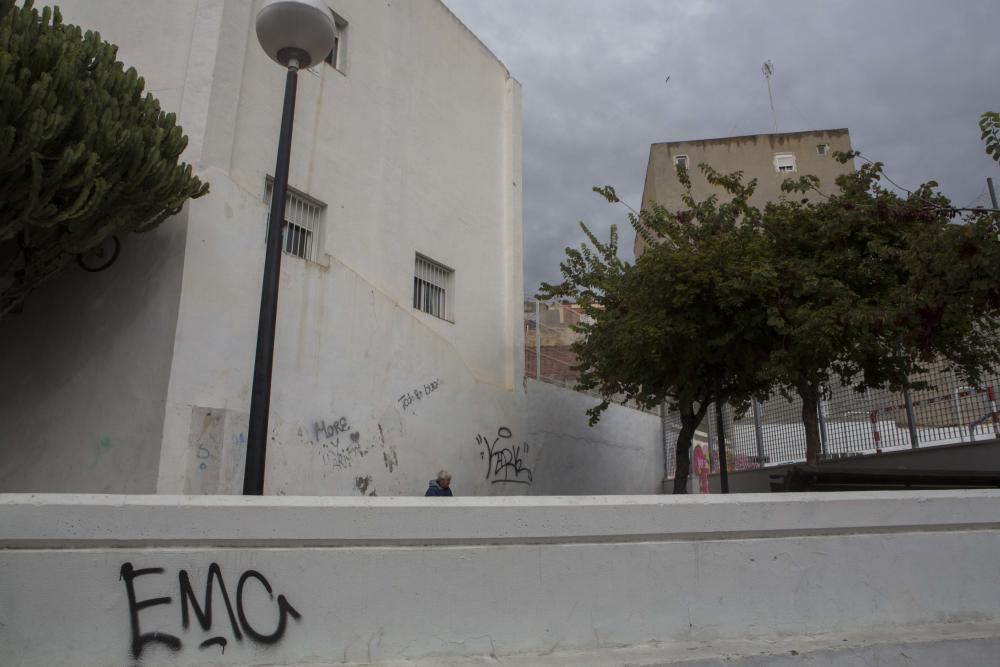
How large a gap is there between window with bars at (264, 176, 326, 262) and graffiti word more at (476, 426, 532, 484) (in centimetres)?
432

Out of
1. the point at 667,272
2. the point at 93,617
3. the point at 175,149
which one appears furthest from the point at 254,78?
the point at 93,617

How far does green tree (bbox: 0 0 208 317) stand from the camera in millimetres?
5723

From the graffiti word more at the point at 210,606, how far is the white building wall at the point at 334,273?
4254 millimetres

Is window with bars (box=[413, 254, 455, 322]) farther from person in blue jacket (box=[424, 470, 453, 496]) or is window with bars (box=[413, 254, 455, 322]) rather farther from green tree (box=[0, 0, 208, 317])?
green tree (box=[0, 0, 208, 317])

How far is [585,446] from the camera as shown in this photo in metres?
16.1

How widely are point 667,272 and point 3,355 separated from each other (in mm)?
8501

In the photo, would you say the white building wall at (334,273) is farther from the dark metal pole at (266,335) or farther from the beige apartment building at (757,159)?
the beige apartment building at (757,159)

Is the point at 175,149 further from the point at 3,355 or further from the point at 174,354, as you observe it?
the point at 3,355

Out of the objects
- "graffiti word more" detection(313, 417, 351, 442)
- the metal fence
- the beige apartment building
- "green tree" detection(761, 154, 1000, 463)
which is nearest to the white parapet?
"green tree" detection(761, 154, 1000, 463)

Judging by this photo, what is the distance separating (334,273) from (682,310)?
5.11 m

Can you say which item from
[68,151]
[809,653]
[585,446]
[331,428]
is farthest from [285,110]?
[585,446]

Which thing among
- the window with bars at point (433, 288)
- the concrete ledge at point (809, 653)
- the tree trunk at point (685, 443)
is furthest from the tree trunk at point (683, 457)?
the concrete ledge at point (809, 653)

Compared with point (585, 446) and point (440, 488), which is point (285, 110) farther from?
point (585, 446)

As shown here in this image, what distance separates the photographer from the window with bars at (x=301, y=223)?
33.4 ft
